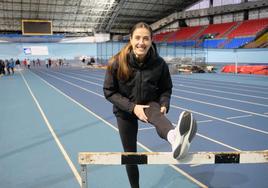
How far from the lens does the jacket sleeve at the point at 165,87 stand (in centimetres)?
267

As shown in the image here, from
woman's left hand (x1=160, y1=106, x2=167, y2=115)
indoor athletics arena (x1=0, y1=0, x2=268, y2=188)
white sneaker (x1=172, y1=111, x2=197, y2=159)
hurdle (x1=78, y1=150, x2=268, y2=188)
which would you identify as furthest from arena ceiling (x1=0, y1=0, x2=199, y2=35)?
white sneaker (x1=172, y1=111, x2=197, y2=159)

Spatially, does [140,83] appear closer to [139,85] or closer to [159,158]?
[139,85]

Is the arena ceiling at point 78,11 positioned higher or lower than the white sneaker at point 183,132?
higher

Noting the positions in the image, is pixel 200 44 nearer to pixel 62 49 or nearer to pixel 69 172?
pixel 62 49

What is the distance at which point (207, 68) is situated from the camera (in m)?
24.4

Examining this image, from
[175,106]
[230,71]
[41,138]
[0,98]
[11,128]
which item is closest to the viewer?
[41,138]

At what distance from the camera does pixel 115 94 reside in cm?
266

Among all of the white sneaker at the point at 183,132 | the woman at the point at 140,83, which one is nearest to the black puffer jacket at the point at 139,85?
the woman at the point at 140,83

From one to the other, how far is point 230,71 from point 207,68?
1.95 meters

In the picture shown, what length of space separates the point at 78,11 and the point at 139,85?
44.4m

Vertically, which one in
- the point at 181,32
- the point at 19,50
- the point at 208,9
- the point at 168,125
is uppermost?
the point at 208,9

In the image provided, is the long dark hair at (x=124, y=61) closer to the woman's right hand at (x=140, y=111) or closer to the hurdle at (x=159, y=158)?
the woman's right hand at (x=140, y=111)

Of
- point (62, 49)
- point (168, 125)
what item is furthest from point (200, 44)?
point (168, 125)

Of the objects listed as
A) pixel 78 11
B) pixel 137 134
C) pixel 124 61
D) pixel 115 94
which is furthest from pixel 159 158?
pixel 78 11
